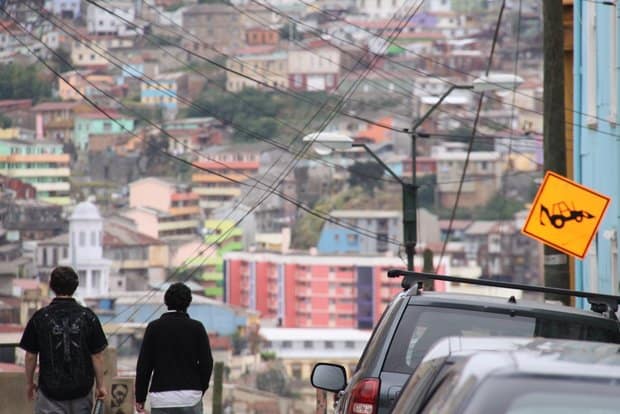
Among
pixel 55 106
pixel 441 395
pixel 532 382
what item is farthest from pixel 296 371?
pixel 532 382

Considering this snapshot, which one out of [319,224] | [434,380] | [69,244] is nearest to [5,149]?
[69,244]

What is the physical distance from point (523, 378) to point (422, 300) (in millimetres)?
3461

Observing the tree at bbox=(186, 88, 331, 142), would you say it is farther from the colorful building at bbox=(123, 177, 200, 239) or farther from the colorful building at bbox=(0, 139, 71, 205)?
the colorful building at bbox=(0, 139, 71, 205)

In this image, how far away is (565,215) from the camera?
13680 millimetres

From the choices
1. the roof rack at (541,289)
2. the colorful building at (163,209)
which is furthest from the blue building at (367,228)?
the roof rack at (541,289)

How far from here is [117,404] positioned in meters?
15.5

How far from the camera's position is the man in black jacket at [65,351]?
949 centimetres

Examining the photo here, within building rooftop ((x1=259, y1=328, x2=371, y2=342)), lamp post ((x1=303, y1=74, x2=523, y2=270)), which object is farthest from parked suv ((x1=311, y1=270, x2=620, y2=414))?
building rooftop ((x1=259, y1=328, x2=371, y2=342))

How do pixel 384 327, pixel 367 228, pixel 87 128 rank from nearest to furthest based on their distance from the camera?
pixel 384 327 < pixel 367 228 < pixel 87 128

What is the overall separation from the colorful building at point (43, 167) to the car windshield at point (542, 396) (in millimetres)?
139400

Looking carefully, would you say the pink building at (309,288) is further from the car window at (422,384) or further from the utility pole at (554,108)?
the car window at (422,384)

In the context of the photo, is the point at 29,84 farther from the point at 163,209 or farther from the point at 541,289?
the point at 541,289

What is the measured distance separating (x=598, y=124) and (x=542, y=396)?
1980 centimetres

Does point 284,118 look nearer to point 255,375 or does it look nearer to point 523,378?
point 255,375
